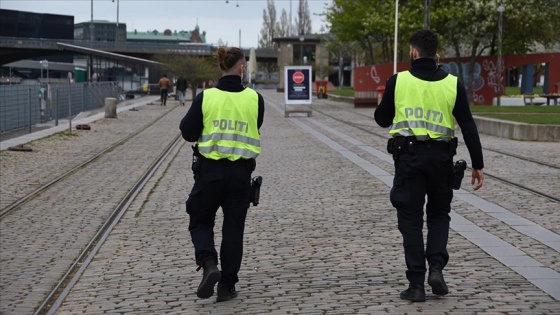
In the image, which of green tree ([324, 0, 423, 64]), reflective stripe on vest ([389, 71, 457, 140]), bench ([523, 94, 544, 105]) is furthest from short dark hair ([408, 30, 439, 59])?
green tree ([324, 0, 423, 64])

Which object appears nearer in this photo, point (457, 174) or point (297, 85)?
point (457, 174)

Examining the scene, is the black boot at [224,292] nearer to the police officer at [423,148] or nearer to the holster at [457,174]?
the police officer at [423,148]

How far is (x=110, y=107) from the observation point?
41.5 meters

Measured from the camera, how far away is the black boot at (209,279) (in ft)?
24.0

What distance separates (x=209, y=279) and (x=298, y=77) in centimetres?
3770

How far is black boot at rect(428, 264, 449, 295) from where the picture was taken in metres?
7.35

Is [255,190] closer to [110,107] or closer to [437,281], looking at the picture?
[437,281]

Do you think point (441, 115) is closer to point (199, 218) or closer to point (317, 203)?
point (199, 218)

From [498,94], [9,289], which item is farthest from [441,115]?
[498,94]

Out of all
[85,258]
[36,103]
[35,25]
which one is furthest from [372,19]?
[35,25]

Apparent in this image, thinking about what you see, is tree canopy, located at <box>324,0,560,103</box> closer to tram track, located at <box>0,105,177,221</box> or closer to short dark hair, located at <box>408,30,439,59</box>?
tram track, located at <box>0,105,177,221</box>

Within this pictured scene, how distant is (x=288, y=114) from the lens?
44.9m

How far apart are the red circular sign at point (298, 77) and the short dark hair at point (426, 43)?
3711 centimetres

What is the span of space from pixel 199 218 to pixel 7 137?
74.8 feet
